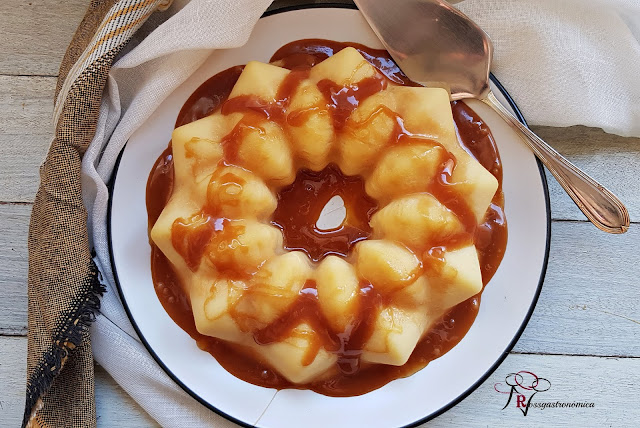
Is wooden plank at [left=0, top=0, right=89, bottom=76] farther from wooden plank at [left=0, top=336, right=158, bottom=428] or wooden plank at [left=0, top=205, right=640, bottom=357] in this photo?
wooden plank at [left=0, top=336, right=158, bottom=428]

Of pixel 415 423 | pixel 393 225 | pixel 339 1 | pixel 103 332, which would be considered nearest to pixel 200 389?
pixel 103 332

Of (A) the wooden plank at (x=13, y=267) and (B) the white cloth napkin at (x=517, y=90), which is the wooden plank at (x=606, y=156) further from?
(A) the wooden plank at (x=13, y=267)

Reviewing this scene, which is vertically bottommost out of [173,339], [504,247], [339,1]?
[173,339]

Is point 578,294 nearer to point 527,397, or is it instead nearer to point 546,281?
point 546,281

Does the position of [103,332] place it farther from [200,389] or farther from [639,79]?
[639,79]

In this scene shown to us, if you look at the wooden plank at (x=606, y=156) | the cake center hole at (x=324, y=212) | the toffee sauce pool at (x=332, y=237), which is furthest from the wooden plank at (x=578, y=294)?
the cake center hole at (x=324, y=212)

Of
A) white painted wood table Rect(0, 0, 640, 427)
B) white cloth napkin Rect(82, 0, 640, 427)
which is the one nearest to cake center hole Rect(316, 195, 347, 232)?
white cloth napkin Rect(82, 0, 640, 427)
